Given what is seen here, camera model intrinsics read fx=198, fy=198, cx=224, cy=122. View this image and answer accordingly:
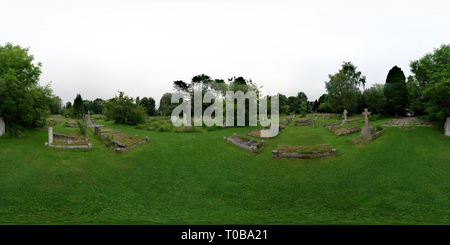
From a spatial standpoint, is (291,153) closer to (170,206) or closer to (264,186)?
(264,186)

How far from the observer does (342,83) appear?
37.0m

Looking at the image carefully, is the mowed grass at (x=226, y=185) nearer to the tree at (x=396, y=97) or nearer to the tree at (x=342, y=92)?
the tree at (x=396, y=97)

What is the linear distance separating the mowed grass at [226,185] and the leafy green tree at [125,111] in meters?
16.2

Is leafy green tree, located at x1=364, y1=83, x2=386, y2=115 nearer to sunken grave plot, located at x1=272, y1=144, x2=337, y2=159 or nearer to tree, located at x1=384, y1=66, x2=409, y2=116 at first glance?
tree, located at x1=384, y1=66, x2=409, y2=116

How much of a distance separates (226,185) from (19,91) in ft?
53.9

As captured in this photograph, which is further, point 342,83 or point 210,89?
point 210,89

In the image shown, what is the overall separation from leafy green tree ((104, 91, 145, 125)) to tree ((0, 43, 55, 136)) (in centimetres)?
1376

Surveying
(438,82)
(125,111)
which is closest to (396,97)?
(438,82)

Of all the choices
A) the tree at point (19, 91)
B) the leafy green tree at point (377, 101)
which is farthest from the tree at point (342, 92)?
the tree at point (19, 91)

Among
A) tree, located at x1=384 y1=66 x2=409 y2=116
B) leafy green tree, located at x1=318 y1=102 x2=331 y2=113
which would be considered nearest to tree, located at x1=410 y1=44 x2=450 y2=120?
tree, located at x1=384 y1=66 x2=409 y2=116

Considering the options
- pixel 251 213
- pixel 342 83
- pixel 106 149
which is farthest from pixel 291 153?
pixel 342 83

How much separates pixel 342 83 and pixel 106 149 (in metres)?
39.2

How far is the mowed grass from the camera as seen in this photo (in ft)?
21.4

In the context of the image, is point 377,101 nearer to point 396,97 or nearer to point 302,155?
point 396,97
